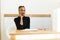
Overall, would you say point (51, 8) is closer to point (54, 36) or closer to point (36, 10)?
point (36, 10)

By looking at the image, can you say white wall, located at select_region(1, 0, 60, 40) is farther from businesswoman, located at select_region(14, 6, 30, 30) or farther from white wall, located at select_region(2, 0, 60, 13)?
businesswoman, located at select_region(14, 6, 30, 30)

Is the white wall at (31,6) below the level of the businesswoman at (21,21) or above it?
above

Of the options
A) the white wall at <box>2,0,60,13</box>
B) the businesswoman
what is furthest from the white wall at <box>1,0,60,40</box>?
the businesswoman

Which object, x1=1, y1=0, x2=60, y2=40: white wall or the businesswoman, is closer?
the businesswoman

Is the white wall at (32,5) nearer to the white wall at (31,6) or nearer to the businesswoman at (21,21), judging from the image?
the white wall at (31,6)

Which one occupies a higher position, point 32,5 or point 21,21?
point 32,5

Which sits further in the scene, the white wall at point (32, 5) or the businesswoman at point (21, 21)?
the white wall at point (32, 5)

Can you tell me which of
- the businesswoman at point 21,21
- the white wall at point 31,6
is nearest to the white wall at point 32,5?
the white wall at point 31,6

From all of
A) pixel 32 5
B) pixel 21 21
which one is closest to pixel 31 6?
pixel 32 5

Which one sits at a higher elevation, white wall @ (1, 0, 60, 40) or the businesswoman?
white wall @ (1, 0, 60, 40)

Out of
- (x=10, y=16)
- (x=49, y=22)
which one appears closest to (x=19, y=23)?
(x=10, y=16)

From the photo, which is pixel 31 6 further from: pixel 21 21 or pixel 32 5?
pixel 21 21

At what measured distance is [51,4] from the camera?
9.76 ft

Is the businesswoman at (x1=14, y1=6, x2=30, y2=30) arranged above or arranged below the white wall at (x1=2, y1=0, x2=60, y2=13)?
below
